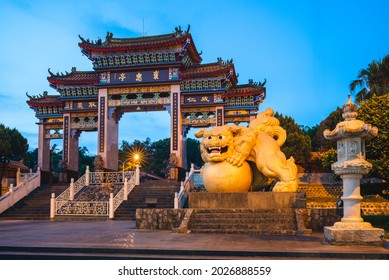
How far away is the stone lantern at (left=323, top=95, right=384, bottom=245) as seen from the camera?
23.8 feet

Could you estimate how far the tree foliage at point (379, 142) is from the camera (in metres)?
13.5

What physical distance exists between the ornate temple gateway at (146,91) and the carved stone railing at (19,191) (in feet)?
13.7

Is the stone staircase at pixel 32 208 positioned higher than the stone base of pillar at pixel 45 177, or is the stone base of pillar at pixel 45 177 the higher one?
the stone base of pillar at pixel 45 177

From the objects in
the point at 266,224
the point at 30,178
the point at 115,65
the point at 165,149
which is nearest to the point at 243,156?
the point at 266,224

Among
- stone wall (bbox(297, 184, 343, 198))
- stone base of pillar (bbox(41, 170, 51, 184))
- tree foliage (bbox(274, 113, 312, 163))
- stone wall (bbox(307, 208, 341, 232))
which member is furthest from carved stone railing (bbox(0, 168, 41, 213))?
tree foliage (bbox(274, 113, 312, 163))

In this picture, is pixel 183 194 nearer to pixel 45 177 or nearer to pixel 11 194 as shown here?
pixel 11 194

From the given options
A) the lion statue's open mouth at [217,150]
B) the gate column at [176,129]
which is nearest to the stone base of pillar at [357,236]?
the lion statue's open mouth at [217,150]

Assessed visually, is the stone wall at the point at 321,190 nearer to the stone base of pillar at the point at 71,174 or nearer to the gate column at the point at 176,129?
the gate column at the point at 176,129

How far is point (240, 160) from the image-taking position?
10984 mm

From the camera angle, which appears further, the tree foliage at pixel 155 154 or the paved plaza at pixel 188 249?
the tree foliage at pixel 155 154

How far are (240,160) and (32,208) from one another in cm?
1206

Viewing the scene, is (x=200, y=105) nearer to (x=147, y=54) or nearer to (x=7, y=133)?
(x=147, y=54)

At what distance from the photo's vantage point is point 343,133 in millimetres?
7680

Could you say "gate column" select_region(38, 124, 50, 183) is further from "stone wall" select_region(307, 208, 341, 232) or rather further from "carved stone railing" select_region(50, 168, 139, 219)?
→ "stone wall" select_region(307, 208, 341, 232)
